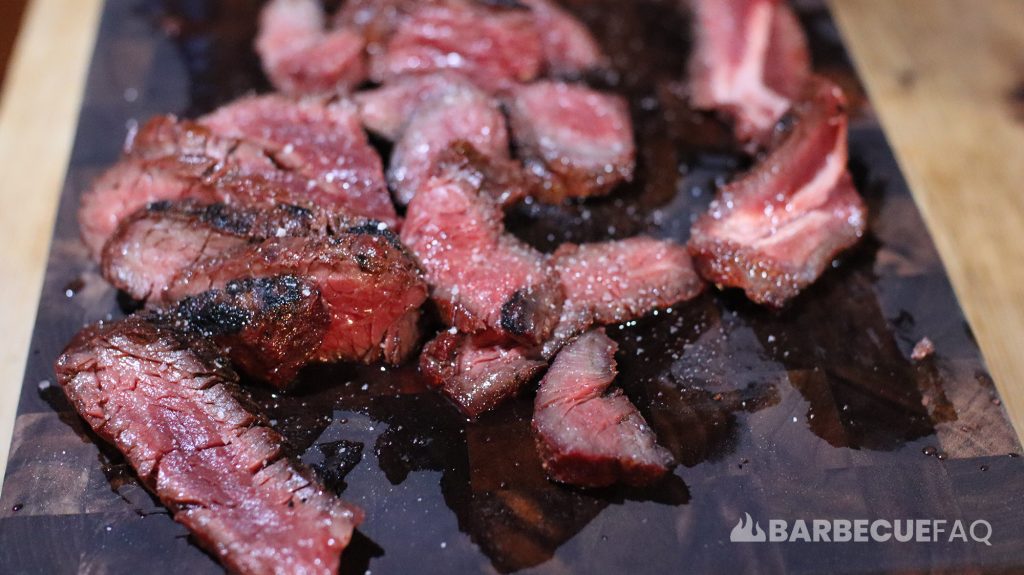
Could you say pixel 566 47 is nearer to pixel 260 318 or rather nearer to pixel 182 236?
pixel 182 236

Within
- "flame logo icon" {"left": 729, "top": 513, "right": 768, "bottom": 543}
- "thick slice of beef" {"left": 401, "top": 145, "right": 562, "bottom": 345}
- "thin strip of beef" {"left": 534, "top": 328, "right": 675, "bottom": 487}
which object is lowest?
"flame logo icon" {"left": 729, "top": 513, "right": 768, "bottom": 543}

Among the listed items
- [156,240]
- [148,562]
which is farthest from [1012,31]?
[148,562]

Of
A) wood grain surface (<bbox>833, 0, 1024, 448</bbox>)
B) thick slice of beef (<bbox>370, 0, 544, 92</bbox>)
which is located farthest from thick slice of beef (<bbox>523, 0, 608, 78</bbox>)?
wood grain surface (<bbox>833, 0, 1024, 448</bbox>)

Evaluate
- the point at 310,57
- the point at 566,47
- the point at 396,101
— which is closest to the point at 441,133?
the point at 396,101

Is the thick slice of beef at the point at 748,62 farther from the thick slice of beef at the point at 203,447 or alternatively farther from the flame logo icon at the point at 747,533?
the thick slice of beef at the point at 203,447

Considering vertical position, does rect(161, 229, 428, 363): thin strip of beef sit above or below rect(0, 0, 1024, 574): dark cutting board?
above

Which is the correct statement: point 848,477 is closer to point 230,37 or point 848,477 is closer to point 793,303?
point 793,303

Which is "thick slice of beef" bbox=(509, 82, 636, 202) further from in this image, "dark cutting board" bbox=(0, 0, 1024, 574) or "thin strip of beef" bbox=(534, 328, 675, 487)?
"thin strip of beef" bbox=(534, 328, 675, 487)
